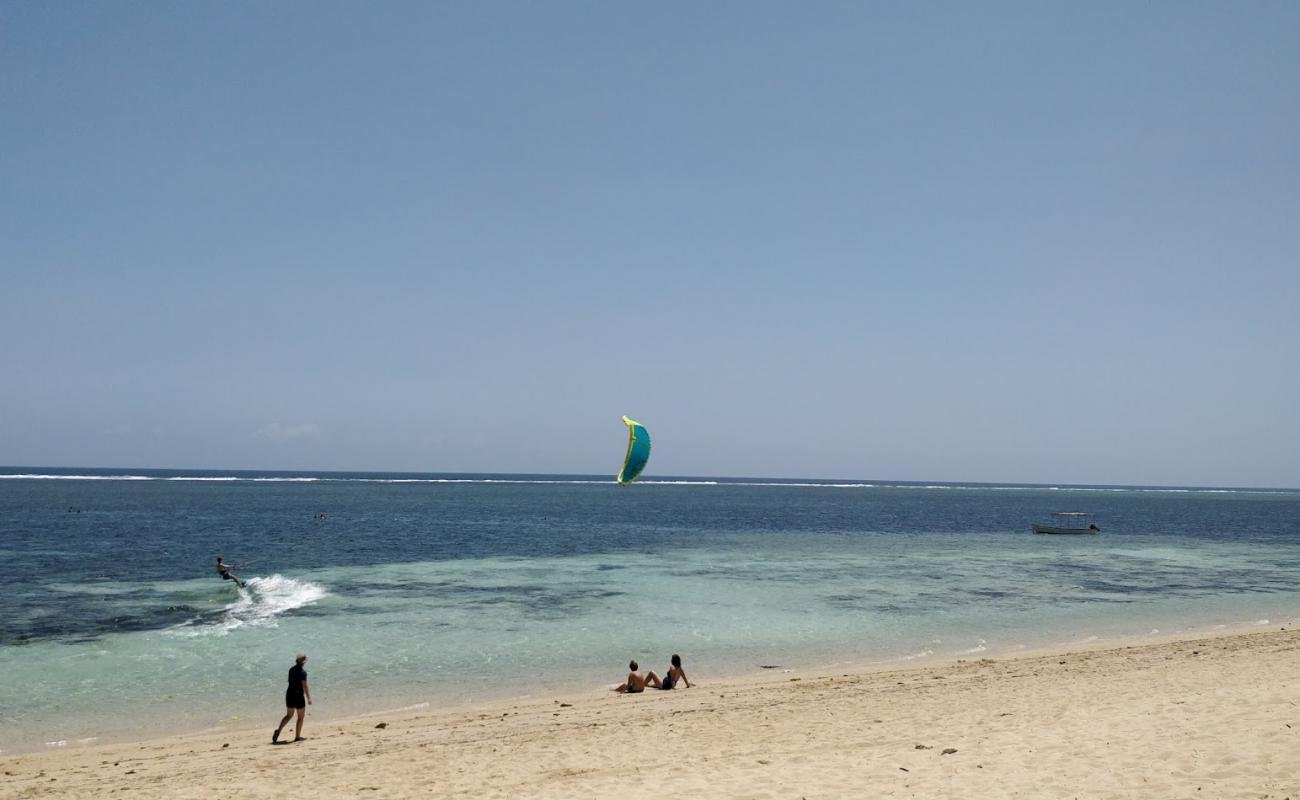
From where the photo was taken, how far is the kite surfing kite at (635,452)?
74.5ft

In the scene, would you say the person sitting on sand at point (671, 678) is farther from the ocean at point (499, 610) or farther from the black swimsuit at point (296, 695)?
the black swimsuit at point (296, 695)

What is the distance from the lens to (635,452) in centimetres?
2355

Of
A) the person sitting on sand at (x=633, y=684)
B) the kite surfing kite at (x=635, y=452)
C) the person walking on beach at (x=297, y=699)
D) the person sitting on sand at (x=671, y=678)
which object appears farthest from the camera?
the kite surfing kite at (x=635, y=452)

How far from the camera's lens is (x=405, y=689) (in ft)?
57.9

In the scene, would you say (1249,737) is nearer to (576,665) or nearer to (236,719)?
(576,665)

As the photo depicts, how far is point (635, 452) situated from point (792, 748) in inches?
488

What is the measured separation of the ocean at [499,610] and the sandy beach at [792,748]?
8.29 ft

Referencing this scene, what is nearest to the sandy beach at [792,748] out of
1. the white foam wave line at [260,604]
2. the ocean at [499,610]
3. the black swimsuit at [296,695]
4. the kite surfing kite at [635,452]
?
the black swimsuit at [296,695]

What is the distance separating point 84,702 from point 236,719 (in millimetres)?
3585

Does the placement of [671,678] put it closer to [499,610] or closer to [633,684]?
[633,684]

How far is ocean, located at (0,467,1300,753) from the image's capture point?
17672mm

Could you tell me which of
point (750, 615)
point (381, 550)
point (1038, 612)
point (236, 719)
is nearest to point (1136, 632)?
point (1038, 612)

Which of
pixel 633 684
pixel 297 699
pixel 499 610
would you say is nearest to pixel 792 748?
pixel 633 684

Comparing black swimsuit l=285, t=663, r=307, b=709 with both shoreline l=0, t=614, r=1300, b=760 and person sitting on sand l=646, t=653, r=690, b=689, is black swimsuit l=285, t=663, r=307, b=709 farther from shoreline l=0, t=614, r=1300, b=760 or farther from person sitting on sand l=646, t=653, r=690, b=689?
person sitting on sand l=646, t=653, r=690, b=689
